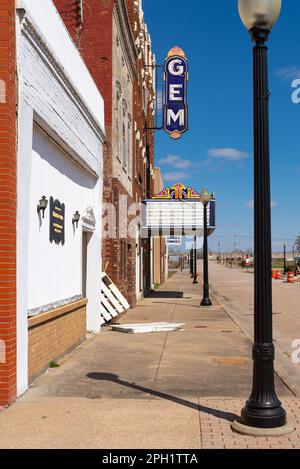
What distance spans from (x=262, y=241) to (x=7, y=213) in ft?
9.81

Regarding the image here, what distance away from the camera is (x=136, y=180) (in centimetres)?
2380

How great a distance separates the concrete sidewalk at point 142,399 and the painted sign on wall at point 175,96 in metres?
14.3

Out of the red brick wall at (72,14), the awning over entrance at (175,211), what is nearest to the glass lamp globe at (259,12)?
the red brick wall at (72,14)

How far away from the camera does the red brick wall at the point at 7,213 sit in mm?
6941

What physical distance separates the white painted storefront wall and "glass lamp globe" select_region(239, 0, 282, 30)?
2956 millimetres

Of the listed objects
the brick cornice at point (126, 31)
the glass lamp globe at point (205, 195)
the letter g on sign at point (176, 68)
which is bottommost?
the glass lamp globe at point (205, 195)

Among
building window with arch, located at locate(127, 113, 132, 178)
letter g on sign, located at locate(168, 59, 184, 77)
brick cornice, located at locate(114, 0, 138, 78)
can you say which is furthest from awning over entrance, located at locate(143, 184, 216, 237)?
brick cornice, located at locate(114, 0, 138, 78)

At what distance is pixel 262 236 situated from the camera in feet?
20.0

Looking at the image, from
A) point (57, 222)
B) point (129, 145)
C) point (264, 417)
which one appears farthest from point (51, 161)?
point (129, 145)

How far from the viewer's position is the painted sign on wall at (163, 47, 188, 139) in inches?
1001

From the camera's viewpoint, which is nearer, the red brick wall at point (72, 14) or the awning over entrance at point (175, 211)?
the red brick wall at point (72, 14)

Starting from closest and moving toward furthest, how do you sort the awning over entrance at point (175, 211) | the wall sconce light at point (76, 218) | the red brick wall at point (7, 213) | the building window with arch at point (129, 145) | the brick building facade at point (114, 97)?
the red brick wall at point (7, 213) → the wall sconce light at point (76, 218) → the brick building facade at point (114, 97) → the building window with arch at point (129, 145) → the awning over entrance at point (175, 211)

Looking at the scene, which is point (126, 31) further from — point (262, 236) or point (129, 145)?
point (262, 236)

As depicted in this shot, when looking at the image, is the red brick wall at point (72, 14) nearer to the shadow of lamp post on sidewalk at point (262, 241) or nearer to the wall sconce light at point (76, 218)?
the wall sconce light at point (76, 218)
